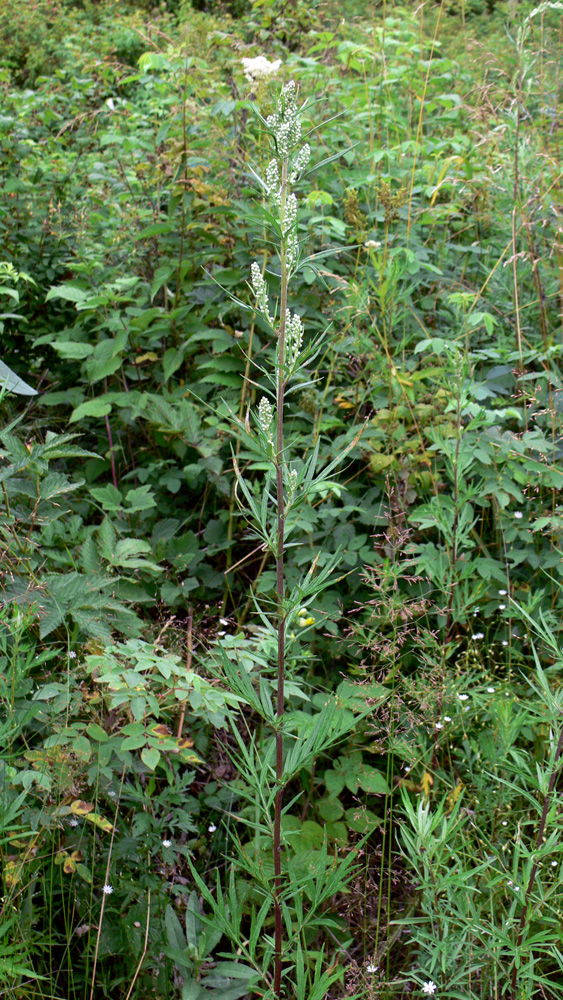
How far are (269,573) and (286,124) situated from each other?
1258mm

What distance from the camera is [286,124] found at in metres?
1.21

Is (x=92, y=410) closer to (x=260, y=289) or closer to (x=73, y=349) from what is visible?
(x=73, y=349)

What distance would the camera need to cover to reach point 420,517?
2154 mm

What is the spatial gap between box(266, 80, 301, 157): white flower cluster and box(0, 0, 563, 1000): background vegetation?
9 cm

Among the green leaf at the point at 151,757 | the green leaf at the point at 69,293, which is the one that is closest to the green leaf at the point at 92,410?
the green leaf at the point at 69,293

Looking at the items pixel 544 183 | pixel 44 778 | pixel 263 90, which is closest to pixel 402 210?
pixel 544 183

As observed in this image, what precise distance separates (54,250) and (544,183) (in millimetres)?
2161

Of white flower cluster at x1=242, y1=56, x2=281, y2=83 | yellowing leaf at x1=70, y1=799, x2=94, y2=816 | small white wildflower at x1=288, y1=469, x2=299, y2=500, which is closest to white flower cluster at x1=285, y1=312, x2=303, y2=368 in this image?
small white wildflower at x1=288, y1=469, x2=299, y2=500

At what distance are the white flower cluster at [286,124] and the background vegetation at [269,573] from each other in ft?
0.30

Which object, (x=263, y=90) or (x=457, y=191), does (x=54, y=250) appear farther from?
(x=457, y=191)

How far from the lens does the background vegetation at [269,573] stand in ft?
4.94

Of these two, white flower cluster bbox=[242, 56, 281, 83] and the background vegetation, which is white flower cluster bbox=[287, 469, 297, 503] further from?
white flower cluster bbox=[242, 56, 281, 83]

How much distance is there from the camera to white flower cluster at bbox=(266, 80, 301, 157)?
1.21 metres

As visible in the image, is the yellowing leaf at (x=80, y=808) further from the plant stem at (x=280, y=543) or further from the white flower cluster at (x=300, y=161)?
the white flower cluster at (x=300, y=161)
